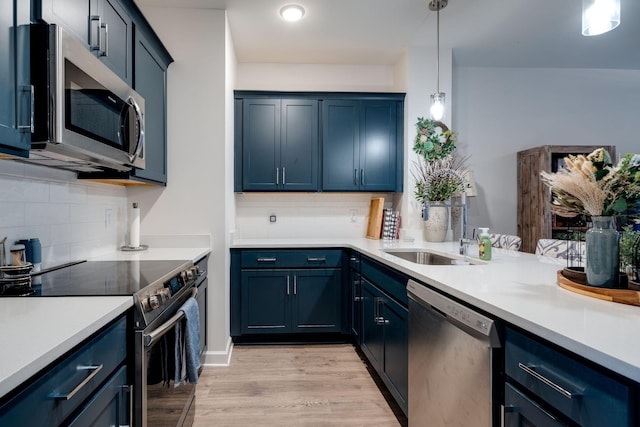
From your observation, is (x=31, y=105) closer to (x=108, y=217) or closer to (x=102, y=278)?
(x=102, y=278)

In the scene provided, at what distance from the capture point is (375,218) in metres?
3.58

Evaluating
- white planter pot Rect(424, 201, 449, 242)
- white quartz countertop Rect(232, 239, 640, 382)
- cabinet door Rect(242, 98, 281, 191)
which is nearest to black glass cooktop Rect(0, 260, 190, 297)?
white quartz countertop Rect(232, 239, 640, 382)

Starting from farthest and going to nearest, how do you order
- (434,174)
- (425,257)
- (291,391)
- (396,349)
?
(434,174), (425,257), (291,391), (396,349)

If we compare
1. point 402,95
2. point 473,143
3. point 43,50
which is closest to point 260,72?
point 402,95

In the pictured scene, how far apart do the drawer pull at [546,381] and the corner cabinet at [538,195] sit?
2.96 meters

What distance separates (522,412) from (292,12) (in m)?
2.79

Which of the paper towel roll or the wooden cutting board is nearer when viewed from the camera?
the paper towel roll

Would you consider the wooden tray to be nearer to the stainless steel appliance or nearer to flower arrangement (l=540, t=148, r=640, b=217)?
flower arrangement (l=540, t=148, r=640, b=217)

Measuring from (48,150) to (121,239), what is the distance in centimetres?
143

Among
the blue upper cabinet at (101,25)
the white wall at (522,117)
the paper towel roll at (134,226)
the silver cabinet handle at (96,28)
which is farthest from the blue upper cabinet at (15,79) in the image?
the white wall at (522,117)

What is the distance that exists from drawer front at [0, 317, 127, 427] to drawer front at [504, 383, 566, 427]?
1167 millimetres

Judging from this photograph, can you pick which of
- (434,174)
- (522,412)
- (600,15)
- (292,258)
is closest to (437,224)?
(434,174)

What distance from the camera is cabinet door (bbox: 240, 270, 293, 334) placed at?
10.0 feet

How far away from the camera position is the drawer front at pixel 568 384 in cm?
73
